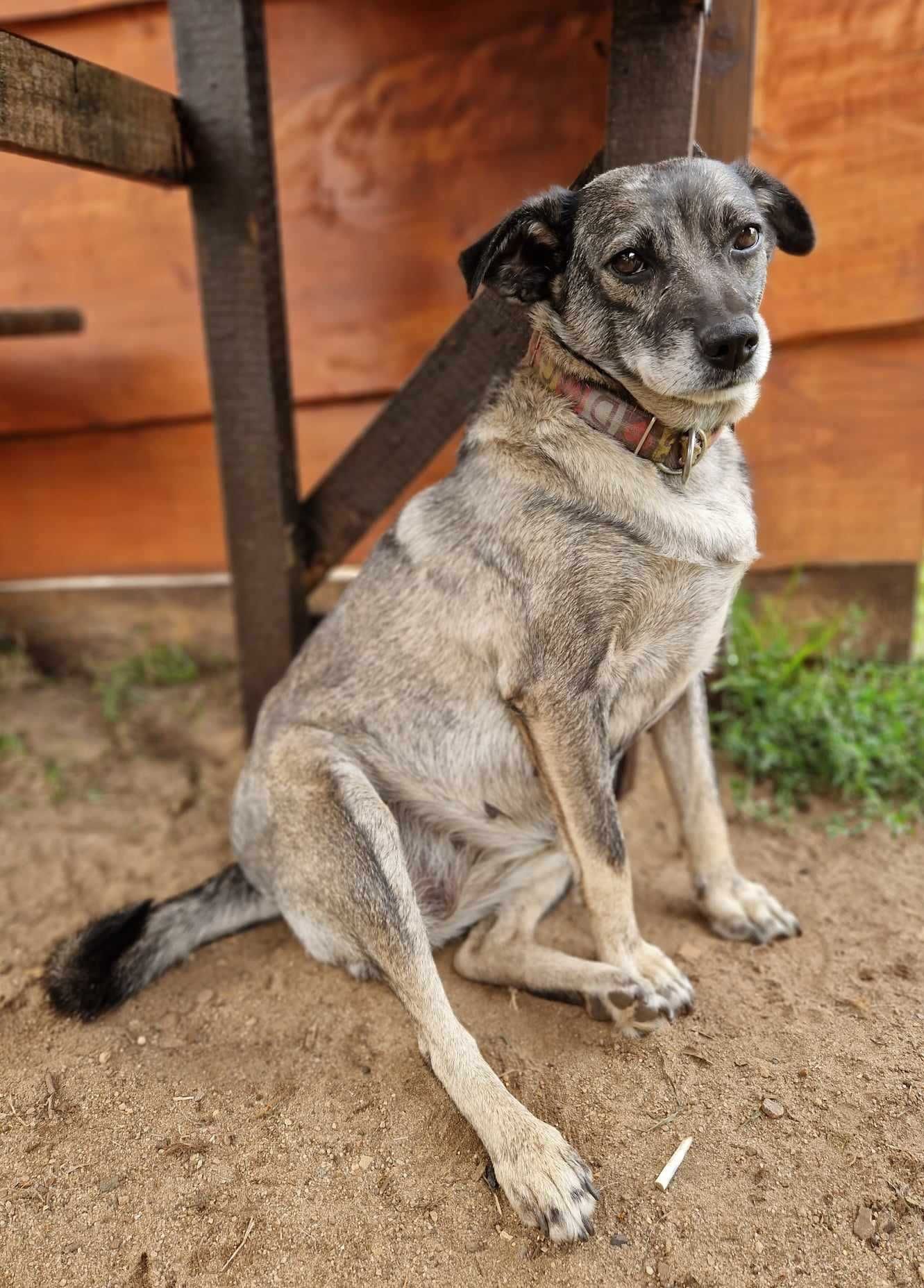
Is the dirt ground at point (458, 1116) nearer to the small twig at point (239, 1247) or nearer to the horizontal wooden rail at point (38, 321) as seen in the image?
the small twig at point (239, 1247)

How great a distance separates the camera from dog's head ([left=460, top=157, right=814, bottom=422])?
194cm

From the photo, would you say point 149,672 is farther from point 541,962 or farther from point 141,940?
point 541,962

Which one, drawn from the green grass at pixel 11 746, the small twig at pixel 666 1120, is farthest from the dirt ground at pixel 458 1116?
the green grass at pixel 11 746

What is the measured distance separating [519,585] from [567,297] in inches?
27.1

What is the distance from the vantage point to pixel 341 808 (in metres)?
2.24

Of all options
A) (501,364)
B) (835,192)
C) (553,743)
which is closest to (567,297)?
(501,364)

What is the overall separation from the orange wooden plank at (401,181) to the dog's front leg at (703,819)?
5.03ft

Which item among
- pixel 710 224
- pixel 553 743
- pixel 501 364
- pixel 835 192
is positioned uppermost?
pixel 835 192

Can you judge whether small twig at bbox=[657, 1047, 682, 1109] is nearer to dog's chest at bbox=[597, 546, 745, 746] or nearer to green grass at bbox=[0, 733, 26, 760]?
dog's chest at bbox=[597, 546, 745, 746]

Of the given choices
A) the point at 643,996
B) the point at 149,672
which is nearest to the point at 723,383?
the point at 643,996

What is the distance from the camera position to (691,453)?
A: 2.17 m

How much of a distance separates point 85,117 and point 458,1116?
8.42 feet

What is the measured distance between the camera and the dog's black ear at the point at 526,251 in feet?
6.77

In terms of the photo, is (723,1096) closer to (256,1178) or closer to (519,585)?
(256,1178)
